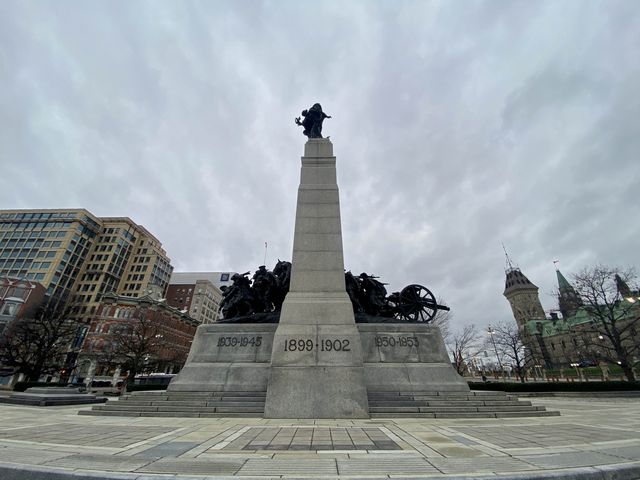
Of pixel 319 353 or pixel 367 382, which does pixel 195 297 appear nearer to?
pixel 367 382

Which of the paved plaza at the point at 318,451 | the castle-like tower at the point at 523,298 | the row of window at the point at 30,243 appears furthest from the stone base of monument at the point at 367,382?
the castle-like tower at the point at 523,298

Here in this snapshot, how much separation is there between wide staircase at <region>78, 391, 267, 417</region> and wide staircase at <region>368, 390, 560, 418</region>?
4.24m

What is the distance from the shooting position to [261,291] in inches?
643

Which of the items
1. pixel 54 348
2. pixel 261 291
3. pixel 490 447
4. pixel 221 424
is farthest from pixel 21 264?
pixel 490 447

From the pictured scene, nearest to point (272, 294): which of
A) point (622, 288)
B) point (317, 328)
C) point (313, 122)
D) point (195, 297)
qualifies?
point (317, 328)

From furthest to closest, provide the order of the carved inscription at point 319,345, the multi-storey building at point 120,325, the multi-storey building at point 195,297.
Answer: the multi-storey building at point 195,297 → the multi-storey building at point 120,325 → the carved inscription at point 319,345

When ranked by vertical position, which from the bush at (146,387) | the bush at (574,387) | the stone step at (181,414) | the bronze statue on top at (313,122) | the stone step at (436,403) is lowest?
the stone step at (181,414)

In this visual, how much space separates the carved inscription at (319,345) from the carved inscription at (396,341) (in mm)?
3191

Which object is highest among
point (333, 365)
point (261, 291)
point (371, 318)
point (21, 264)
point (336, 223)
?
point (21, 264)

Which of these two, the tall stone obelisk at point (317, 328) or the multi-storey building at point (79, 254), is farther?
the multi-storey building at point (79, 254)

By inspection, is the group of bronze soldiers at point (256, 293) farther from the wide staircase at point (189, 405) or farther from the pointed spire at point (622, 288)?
the pointed spire at point (622, 288)

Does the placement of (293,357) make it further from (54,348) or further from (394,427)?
(54,348)

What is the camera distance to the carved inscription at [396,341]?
45.0 feet

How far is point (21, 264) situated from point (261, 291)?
374ft
